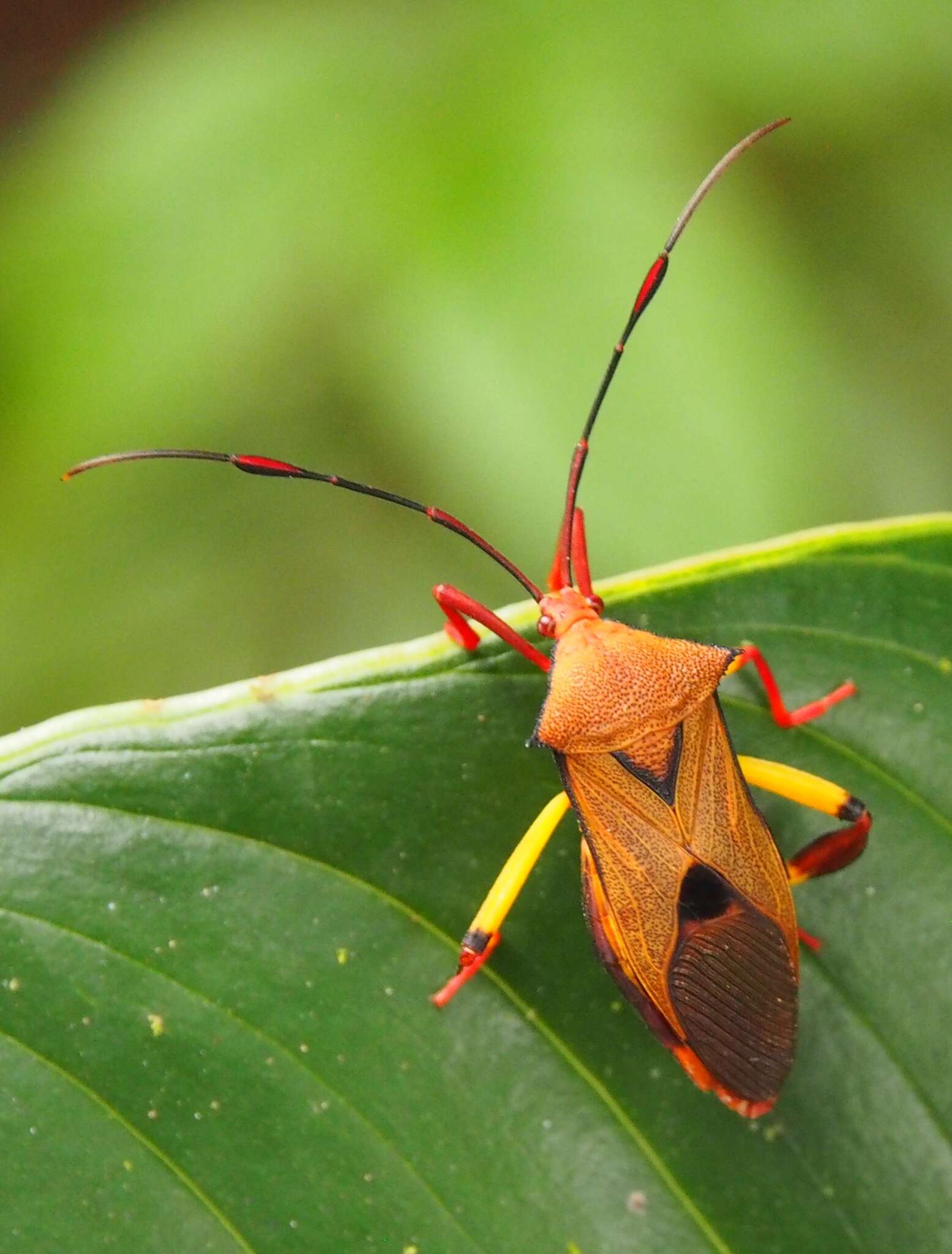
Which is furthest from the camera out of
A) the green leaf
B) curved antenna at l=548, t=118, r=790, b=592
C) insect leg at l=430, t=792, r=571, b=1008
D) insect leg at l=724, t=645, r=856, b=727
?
curved antenna at l=548, t=118, r=790, b=592

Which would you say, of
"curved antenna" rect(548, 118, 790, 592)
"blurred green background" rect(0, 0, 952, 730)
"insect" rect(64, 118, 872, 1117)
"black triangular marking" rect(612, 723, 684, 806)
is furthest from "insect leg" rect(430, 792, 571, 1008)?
"blurred green background" rect(0, 0, 952, 730)

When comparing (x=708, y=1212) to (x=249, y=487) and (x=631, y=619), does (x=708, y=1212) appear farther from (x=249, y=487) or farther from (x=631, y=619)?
(x=249, y=487)

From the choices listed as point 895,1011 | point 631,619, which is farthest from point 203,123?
point 895,1011

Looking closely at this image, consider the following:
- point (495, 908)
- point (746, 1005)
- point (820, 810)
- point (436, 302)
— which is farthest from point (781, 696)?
point (436, 302)

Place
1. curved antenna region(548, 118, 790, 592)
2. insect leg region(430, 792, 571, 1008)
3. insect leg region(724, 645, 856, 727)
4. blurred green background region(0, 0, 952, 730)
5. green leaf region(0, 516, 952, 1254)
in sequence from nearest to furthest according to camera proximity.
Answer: green leaf region(0, 516, 952, 1254) → insect leg region(430, 792, 571, 1008) → insect leg region(724, 645, 856, 727) → curved antenna region(548, 118, 790, 592) → blurred green background region(0, 0, 952, 730)

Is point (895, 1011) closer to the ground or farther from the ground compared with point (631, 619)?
closer to the ground

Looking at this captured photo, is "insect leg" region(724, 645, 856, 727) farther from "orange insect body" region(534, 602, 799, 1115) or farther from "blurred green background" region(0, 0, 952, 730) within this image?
"blurred green background" region(0, 0, 952, 730)

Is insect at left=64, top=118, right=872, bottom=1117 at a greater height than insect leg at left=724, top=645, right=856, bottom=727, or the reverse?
insect leg at left=724, top=645, right=856, bottom=727
